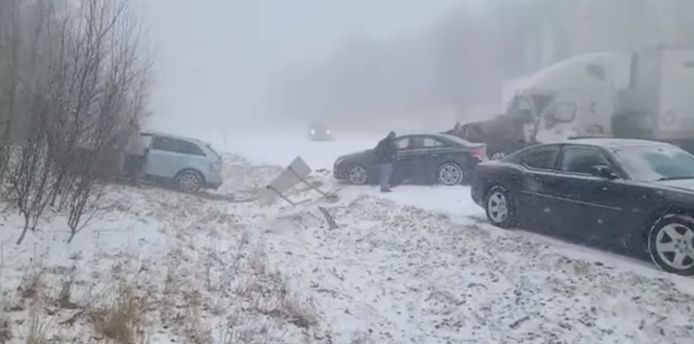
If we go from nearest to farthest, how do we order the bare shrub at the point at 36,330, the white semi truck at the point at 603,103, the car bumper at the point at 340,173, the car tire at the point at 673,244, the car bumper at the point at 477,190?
the bare shrub at the point at 36,330
the car tire at the point at 673,244
the car bumper at the point at 477,190
the car bumper at the point at 340,173
the white semi truck at the point at 603,103

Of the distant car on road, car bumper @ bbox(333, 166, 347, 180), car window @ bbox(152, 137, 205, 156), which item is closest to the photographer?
car window @ bbox(152, 137, 205, 156)

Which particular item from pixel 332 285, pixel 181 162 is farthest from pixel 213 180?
pixel 332 285

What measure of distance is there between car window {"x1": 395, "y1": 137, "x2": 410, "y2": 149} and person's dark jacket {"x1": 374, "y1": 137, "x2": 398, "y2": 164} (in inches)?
13.9

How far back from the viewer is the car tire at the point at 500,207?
8.81 metres

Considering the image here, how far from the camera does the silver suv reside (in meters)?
13.8

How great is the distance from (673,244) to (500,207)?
9.44 ft

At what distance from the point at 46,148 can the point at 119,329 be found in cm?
341

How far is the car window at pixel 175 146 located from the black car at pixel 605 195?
24.7 feet

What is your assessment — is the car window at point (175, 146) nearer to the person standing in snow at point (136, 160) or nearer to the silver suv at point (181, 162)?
the silver suv at point (181, 162)

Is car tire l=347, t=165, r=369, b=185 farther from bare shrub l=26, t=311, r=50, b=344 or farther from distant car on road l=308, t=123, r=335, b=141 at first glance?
distant car on road l=308, t=123, r=335, b=141

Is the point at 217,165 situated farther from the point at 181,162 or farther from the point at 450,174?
the point at 450,174

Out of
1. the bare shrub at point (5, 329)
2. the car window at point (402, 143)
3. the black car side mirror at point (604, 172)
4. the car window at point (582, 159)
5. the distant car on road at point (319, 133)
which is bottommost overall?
the bare shrub at point (5, 329)

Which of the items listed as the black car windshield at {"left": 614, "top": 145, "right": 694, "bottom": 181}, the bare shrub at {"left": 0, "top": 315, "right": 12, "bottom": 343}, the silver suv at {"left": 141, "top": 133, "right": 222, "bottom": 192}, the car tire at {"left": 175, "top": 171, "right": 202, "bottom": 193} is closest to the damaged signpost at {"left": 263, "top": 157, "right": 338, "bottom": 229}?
the silver suv at {"left": 141, "top": 133, "right": 222, "bottom": 192}

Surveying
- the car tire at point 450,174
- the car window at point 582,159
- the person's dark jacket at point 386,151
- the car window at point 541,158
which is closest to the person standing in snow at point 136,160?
the person's dark jacket at point 386,151
